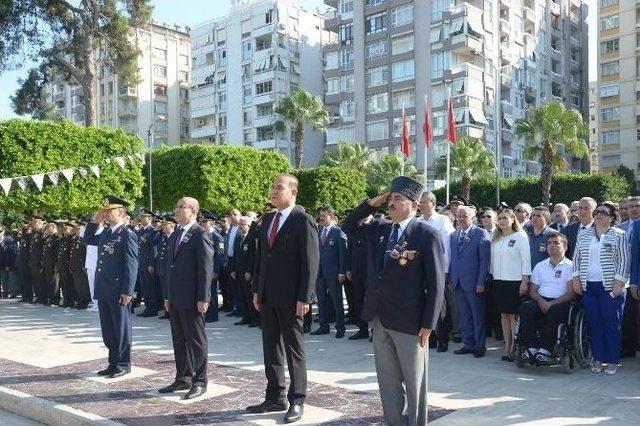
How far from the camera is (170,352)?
30.7 ft

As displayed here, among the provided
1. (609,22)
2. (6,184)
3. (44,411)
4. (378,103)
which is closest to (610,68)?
(609,22)

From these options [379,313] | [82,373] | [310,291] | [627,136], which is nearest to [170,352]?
[82,373]

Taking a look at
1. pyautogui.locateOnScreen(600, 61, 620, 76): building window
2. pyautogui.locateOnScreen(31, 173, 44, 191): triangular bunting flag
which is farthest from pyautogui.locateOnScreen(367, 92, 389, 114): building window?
pyautogui.locateOnScreen(31, 173, 44, 191): triangular bunting flag

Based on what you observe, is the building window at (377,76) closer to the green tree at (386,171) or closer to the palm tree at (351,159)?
the palm tree at (351,159)

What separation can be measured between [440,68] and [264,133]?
70.2 feet

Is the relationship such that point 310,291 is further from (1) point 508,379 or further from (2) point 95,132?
(2) point 95,132

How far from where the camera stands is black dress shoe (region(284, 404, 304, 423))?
5812mm

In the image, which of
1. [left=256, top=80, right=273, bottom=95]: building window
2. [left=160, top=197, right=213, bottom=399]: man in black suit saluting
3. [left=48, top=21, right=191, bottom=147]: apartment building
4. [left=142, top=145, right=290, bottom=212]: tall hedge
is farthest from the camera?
[left=48, top=21, right=191, bottom=147]: apartment building

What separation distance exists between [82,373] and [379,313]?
4411 mm

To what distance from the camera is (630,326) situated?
8.73 metres

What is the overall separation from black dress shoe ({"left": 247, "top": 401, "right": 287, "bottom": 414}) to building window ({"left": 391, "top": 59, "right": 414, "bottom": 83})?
4993cm

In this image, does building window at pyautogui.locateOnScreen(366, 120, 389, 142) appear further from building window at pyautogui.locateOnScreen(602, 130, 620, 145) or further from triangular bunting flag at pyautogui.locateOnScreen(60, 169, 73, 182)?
triangular bunting flag at pyautogui.locateOnScreen(60, 169, 73, 182)

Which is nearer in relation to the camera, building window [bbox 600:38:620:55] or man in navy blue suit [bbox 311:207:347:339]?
man in navy blue suit [bbox 311:207:347:339]

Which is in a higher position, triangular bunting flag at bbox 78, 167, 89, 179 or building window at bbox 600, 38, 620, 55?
building window at bbox 600, 38, 620, 55
